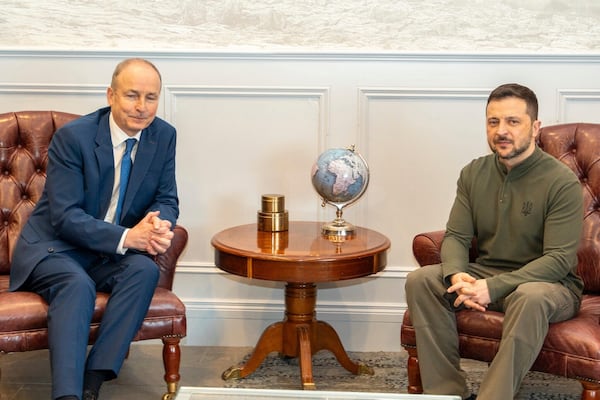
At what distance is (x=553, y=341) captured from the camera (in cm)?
301

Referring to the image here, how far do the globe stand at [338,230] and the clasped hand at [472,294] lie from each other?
727 millimetres

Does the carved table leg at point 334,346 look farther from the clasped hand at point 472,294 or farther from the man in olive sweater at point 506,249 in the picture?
the clasped hand at point 472,294

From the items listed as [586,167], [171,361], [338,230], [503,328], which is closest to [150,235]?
[171,361]

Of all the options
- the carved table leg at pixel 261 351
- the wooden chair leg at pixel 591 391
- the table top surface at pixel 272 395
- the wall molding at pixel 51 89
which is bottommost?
the carved table leg at pixel 261 351

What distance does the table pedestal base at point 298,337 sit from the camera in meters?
3.81

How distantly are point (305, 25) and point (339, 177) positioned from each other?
35.4 inches

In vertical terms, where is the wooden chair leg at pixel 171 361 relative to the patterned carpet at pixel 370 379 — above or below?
above

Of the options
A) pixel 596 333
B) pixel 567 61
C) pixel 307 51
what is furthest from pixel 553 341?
pixel 307 51

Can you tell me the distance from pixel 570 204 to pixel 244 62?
1.77 meters

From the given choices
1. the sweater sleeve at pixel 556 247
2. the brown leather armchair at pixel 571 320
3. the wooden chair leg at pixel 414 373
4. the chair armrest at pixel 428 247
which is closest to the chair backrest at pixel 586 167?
the brown leather armchair at pixel 571 320

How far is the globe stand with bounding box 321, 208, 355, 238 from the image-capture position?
3807 millimetres

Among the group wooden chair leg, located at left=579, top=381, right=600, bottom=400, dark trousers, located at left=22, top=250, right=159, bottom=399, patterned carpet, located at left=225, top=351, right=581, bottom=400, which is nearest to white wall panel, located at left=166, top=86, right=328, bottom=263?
patterned carpet, located at left=225, top=351, right=581, bottom=400

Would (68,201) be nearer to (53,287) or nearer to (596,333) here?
(53,287)

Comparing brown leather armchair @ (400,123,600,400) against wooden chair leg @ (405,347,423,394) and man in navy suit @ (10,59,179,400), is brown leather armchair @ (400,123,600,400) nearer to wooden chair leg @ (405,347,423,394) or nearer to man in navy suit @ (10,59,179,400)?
wooden chair leg @ (405,347,423,394)
